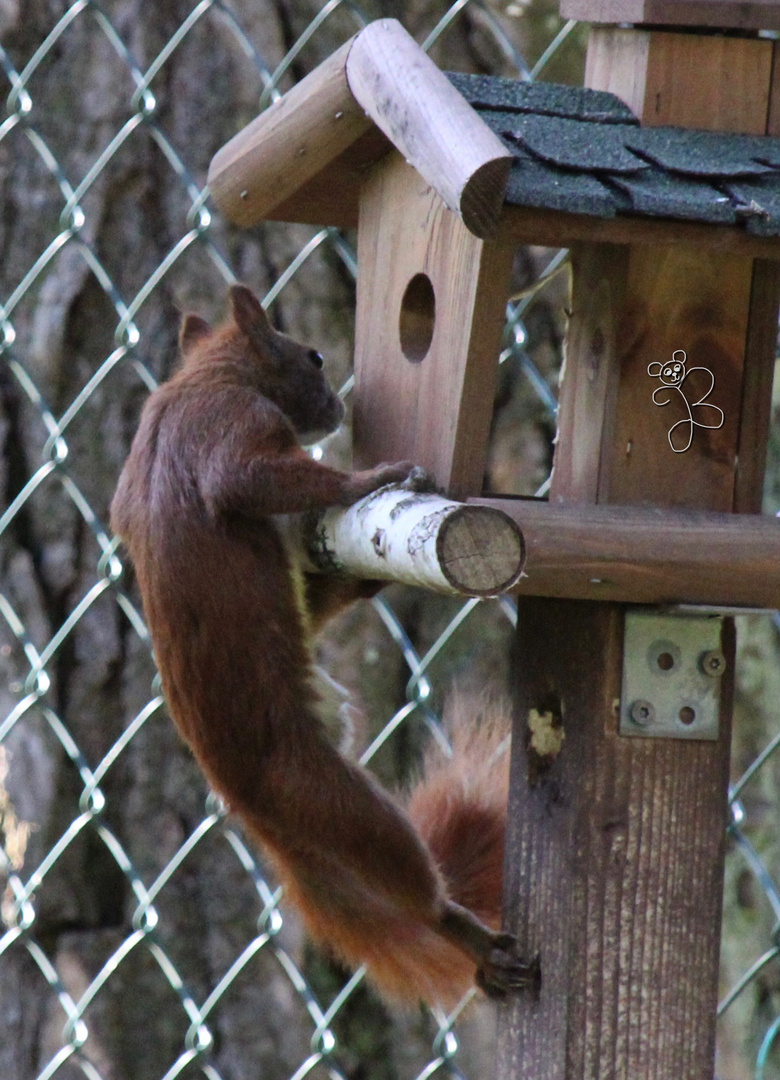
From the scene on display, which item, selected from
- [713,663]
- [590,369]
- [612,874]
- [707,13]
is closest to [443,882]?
[612,874]

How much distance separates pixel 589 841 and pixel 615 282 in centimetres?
38

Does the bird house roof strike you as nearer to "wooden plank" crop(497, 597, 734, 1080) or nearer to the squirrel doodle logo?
the squirrel doodle logo

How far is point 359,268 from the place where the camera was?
1.38 m

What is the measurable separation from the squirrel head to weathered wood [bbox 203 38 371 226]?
77mm

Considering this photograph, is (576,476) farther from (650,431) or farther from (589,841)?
(589,841)

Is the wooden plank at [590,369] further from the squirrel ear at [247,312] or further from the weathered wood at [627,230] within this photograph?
the squirrel ear at [247,312]

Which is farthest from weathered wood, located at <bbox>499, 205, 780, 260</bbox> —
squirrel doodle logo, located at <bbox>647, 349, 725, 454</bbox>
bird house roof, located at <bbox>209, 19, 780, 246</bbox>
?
squirrel doodle logo, located at <bbox>647, 349, 725, 454</bbox>

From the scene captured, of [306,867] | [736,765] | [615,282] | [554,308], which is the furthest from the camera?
[736,765]

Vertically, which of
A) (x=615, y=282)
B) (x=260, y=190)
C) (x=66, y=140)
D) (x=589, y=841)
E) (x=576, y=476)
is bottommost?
(x=589, y=841)

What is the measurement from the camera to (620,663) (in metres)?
1.15

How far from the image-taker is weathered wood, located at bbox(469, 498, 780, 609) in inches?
40.8

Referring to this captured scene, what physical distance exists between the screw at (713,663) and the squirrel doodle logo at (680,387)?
0.14 metres

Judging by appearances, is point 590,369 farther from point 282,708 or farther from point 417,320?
point 282,708

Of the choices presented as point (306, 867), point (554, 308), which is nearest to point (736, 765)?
point (554, 308)
